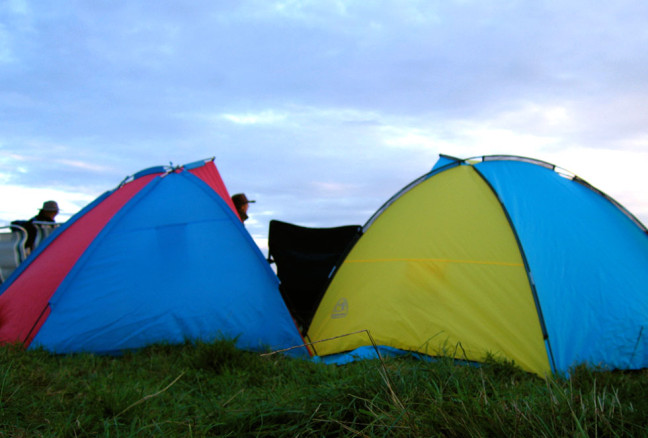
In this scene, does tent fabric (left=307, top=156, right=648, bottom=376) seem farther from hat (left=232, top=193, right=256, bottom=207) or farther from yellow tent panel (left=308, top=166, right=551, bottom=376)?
hat (left=232, top=193, right=256, bottom=207)

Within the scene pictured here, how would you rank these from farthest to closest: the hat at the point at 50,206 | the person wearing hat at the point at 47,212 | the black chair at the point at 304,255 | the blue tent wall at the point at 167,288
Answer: the hat at the point at 50,206
the person wearing hat at the point at 47,212
the black chair at the point at 304,255
the blue tent wall at the point at 167,288

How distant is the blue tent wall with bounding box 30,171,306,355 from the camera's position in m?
4.61

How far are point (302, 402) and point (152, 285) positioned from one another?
2.85 metres

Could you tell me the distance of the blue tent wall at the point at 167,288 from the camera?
181 inches

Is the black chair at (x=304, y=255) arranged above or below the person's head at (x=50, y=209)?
below

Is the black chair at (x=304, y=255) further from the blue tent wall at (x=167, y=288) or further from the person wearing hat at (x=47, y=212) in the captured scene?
the person wearing hat at (x=47, y=212)

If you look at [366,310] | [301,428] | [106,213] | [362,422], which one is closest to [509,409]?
[362,422]

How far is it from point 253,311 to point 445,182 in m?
2.23

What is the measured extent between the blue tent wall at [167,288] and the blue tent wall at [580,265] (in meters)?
2.21

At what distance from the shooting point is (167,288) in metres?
4.75

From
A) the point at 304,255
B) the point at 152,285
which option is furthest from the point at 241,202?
the point at 152,285

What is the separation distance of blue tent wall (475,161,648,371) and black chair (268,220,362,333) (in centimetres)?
210

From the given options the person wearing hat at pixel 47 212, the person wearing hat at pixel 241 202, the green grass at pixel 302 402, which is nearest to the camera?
the green grass at pixel 302 402

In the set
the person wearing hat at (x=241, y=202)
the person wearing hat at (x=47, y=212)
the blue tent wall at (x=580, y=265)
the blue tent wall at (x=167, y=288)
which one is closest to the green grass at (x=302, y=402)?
the blue tent wall at (x=580, y=265)
